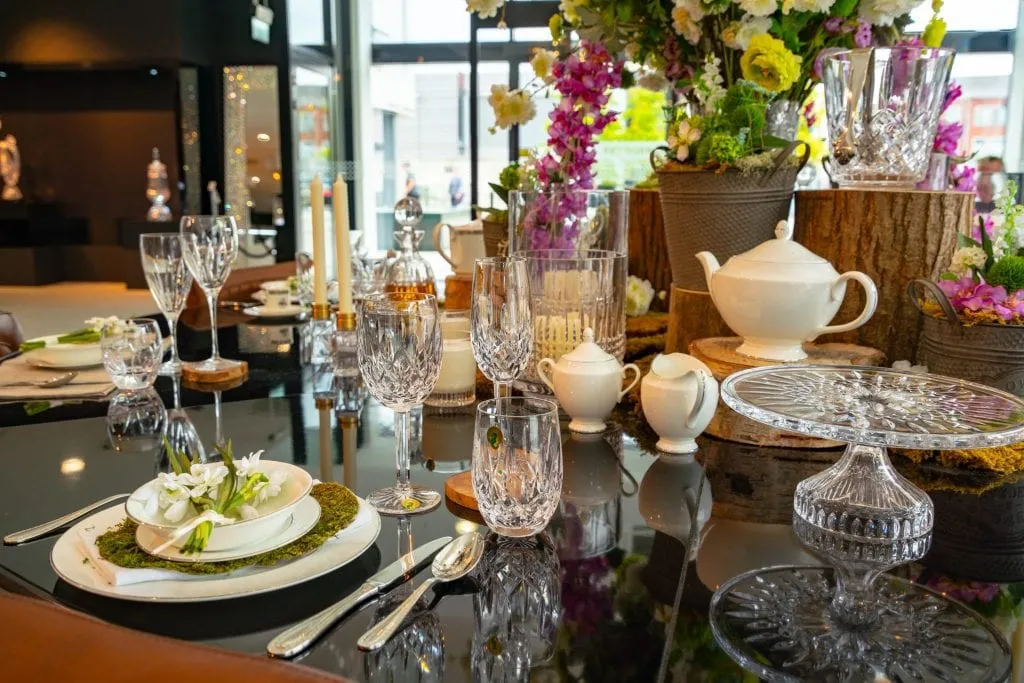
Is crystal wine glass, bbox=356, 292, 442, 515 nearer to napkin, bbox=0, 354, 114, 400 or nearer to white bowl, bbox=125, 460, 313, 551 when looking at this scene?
white bowl, bbox=125, 460, 313, 551

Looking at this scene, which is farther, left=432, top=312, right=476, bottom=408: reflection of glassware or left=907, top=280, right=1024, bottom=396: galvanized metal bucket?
left=432, top=312, right=476, bottom=408: reflection of glassware

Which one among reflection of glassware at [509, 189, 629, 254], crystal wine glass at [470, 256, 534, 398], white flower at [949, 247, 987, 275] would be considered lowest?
crystal wine glass at [470, 256, 534, 398]

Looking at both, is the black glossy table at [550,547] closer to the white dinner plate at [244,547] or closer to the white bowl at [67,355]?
the white dinner plate at [244,547]

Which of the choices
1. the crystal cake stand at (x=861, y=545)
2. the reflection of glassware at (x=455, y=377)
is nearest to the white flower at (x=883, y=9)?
the crystal cake stand at (x=861, y=545)

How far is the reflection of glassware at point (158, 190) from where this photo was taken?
9.00 meters

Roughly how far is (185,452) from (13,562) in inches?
14.5

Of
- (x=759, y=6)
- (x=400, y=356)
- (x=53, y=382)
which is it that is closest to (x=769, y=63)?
(x=759, y=6)

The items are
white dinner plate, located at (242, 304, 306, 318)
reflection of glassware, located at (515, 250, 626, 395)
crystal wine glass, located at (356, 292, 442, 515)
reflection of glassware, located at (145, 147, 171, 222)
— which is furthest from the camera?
reflection of glassware, located at (145, 147, 171, 222)

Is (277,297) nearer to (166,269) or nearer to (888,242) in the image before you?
(166,269)

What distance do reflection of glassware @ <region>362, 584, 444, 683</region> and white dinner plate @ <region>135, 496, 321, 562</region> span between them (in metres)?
0.13

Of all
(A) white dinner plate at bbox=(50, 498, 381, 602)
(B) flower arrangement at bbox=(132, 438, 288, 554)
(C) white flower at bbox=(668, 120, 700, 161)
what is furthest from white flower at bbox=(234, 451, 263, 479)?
(C) white flower at bbox=(668, 120, 700, 161)

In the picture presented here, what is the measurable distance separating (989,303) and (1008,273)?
0.05 meters

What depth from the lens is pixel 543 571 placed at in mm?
867

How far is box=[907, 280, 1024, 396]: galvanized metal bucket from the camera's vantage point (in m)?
1.31
